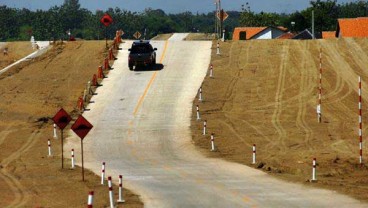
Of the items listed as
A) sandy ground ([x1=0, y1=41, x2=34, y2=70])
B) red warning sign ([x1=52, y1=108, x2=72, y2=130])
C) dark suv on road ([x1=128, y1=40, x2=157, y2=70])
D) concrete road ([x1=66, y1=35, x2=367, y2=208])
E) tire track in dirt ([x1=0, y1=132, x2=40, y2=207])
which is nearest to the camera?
concrete road ([x1=66, y1=35, x2=367, y2=208])

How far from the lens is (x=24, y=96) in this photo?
51500mm

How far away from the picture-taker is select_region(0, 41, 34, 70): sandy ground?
73.4 meters

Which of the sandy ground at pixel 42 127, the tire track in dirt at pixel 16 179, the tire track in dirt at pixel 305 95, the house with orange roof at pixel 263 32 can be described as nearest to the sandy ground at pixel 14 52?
the sandy ground at pixel 42 127

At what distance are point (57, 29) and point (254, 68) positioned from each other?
13341 centimetres

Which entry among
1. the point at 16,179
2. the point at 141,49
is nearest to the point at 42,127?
the point at 16,179

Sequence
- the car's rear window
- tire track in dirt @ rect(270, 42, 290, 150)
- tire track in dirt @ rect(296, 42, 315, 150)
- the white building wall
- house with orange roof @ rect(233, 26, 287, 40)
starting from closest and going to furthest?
tire track in dirt @ rect(270, 42, 290, 150) → tire track in dirt @ rect(296, 42, 315, 150) → the car's rear window → house with orange roof @ rect(233, 26, 287, 40) → the white building wall

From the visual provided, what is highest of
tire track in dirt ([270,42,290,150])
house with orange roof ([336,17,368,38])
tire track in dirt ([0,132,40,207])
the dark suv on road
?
house with orange roof ([336,17,368,38])

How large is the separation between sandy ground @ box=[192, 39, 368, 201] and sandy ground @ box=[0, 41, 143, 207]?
6.65 m

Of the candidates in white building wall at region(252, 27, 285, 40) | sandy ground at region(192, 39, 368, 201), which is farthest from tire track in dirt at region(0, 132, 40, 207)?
white building wall at region(252, 27, 285, 40)

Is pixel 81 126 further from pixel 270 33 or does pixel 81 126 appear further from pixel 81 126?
pixel 270 33

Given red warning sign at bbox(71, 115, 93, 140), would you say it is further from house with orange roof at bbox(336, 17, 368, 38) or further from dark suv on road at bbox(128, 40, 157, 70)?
house with orange roof at bbox(336, 17, 368, 38)

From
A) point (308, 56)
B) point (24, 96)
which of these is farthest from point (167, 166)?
point (308, 56)

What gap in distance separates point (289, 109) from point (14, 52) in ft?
130

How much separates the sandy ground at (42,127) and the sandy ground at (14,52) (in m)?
0.81
